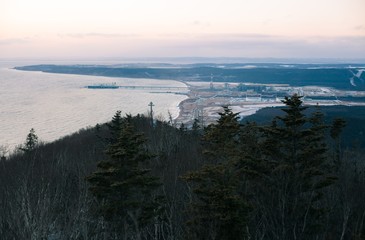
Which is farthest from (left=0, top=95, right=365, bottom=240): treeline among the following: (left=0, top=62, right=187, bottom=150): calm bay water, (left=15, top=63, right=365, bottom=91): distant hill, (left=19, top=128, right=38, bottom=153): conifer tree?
(left=15, top=63, right=365, bottom=91): distant hill

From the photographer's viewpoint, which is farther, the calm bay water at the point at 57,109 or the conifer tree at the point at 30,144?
the calm bay water at the point at 57,109

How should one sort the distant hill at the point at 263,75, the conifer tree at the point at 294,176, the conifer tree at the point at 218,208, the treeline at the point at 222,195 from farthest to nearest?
1. the distant hill at the point at 263,75
2. the conifer tree at the point at 294,176
3. the treeline at the point at 222,195
4. the conifer tree at the point at 218,208

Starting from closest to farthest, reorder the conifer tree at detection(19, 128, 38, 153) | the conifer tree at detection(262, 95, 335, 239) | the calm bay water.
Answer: the conifer tree at detection(262, 95, 335, 239) → the conifer tree at detection(19, 128, 38, 153) → the calm bay water

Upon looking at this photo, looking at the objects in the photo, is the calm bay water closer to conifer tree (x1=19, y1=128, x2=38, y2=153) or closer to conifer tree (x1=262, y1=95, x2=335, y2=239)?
conifer tree (x1=19, y1=128, x2=38, y2=153)

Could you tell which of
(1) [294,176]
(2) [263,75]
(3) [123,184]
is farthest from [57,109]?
(2) [263,75]

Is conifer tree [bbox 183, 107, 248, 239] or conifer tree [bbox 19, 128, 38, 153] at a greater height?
conifer tree [bbox 183, 107, 248, 239]

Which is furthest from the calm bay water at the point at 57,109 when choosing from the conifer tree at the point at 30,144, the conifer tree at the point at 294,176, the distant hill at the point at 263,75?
the distant hill at the point at 263,75

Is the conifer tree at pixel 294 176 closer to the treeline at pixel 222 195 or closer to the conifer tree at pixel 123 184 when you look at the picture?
the treeline at pixel 222 195

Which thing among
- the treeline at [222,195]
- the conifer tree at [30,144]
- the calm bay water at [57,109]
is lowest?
the calm bay water at [57,109]

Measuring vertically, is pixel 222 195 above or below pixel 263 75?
above

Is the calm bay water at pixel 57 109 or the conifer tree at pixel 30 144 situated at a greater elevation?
the conifer tree at pixel 30 144

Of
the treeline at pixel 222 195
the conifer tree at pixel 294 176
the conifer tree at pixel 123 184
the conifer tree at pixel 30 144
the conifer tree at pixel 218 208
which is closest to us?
the conifer tree at pixel 218 208

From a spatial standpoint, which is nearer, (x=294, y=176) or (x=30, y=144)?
(x=294, y=176)

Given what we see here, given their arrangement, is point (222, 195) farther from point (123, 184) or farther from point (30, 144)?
point (30, 144)
